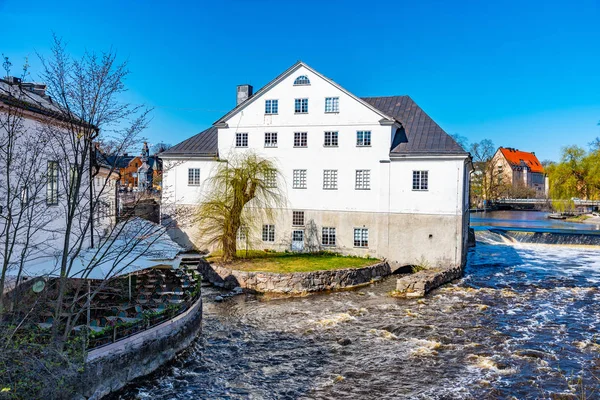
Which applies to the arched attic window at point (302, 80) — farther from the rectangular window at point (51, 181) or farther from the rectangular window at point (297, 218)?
the rectangular window at point (51, 181)

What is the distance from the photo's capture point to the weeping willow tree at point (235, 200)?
25844 mm

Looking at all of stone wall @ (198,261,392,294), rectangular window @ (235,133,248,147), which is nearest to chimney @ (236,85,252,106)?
rectangular window @ (235,133,248,147)

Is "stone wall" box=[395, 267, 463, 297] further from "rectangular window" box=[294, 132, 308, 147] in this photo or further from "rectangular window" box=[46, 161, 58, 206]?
"rectangular window" box=[46, 161, 58, 206]

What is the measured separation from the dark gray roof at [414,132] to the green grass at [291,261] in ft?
22.9

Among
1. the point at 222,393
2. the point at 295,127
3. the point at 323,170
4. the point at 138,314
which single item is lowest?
the point at 222,393

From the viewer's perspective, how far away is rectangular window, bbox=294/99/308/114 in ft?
92.1

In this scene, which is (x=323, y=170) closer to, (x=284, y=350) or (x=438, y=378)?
(x=284, y=350)

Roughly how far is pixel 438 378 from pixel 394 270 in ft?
46.2

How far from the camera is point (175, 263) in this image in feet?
49.1

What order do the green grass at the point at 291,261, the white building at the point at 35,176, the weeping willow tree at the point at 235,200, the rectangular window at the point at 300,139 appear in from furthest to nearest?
the rectangular window at the point at 300,139
the weeping willow tree at the point at 235,200
the green grass at the point at 291,261
the white building at the point at 35,176

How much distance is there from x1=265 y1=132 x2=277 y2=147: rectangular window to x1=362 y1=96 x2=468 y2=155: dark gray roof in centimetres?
731

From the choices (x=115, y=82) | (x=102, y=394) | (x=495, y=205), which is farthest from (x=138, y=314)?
(x=495, y=205)

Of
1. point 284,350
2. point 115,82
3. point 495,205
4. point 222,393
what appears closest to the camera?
point 115,82

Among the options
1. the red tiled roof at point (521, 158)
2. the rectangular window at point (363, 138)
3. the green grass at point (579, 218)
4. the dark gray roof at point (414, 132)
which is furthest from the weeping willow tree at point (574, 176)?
the rectangular window at point (363, 138)
